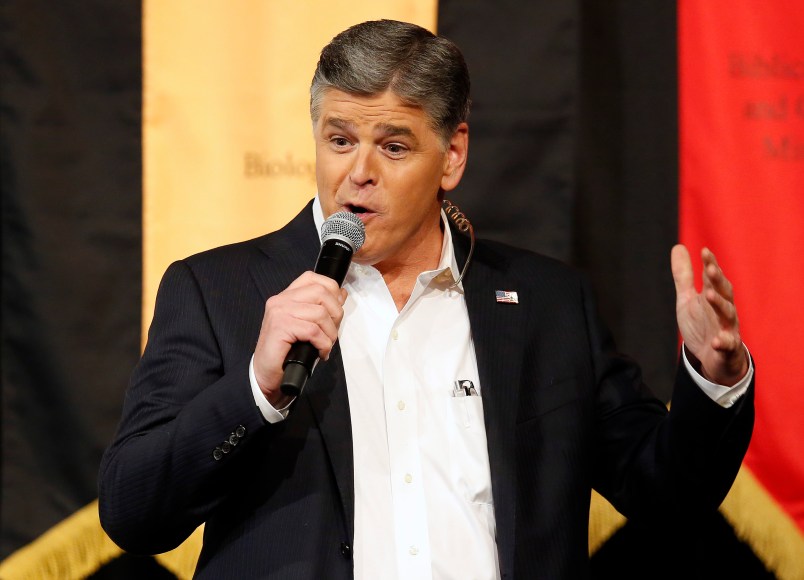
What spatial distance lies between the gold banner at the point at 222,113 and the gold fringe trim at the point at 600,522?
1.16 meters

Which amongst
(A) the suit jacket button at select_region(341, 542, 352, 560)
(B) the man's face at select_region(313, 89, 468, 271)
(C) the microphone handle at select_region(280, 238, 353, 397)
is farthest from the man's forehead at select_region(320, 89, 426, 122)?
(A) the suit jacket button at select_region(341, 542, 352, 560)

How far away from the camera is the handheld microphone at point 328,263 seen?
1484 mm

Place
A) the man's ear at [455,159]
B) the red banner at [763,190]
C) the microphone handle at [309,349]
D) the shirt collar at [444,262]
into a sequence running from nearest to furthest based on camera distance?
the microphone handle at [309,349] → the shirt collar at [444,262] → the man's ear at [455,159] → the red banner at [763,190]

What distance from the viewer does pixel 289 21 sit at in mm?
2863

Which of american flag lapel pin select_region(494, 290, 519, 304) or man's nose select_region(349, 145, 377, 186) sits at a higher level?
man's nose select_region(349, 145, 377, 186)

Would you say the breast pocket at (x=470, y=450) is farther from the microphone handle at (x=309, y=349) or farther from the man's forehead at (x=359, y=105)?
the man's forehead at (x=359, y=105)

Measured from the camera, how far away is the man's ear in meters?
2.18

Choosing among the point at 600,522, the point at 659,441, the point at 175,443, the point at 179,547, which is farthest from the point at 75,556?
the point at 659,441

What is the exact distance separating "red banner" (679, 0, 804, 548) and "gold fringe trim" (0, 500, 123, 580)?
1.77 metres

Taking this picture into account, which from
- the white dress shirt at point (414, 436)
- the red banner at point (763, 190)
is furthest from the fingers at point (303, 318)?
the red banner at point (763, 190)

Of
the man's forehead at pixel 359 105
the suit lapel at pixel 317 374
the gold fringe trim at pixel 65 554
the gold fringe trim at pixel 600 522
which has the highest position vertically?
the man's forehead at pixel 359 105

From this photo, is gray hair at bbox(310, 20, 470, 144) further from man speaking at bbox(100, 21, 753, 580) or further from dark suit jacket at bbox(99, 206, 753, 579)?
dark suit jacket at bbox(99, 206, 753, 579)

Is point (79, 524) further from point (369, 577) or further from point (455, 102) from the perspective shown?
point (455, 102)

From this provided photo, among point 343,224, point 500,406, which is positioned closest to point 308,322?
point 343,224
